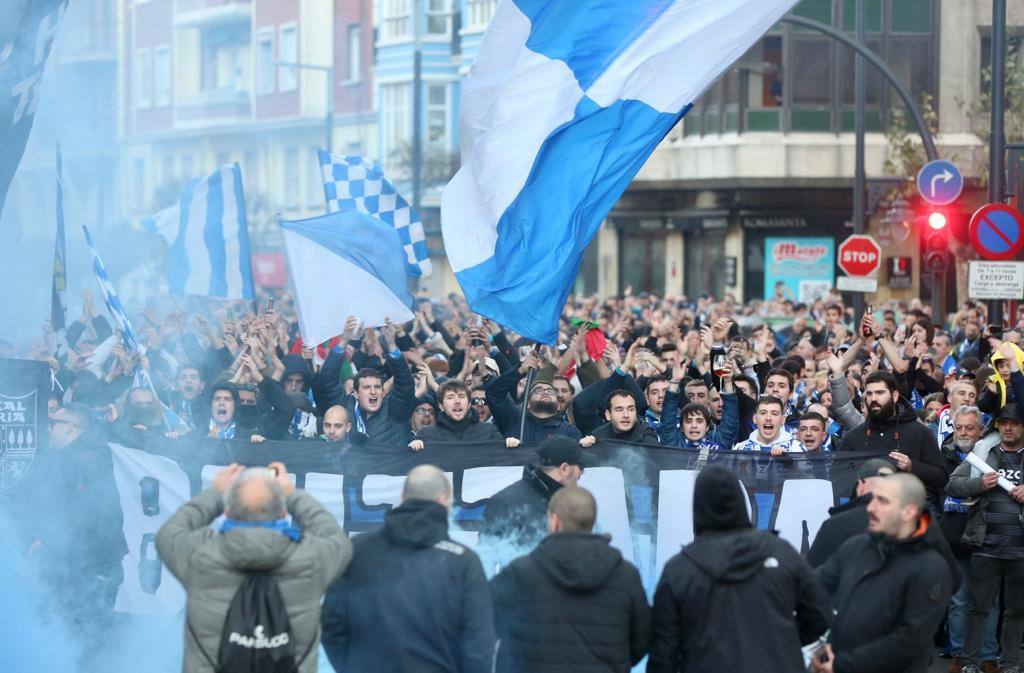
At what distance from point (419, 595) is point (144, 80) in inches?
1694

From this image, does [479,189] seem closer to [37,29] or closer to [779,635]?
[37,29]

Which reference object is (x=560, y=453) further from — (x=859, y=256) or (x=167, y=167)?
(x=167, y=167)

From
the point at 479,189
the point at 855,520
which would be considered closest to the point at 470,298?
the point at 479,189

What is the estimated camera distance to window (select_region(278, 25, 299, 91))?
49.8 meters

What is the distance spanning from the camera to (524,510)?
7098mm

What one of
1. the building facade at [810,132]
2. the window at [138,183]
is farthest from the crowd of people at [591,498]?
the window at [138,183]

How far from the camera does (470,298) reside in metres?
8.61

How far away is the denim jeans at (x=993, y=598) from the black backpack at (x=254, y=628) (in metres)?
4.94

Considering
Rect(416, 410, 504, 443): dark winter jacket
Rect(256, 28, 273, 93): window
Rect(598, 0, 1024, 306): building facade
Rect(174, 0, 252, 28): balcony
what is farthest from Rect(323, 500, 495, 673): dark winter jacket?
Rect(174, 0, 252, 28): balcony

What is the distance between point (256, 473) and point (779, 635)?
6.01 ft

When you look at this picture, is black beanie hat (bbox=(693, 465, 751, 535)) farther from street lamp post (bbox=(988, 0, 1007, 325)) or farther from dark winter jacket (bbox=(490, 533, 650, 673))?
street lamp post (bbox=(988, 0, 1007, 325))

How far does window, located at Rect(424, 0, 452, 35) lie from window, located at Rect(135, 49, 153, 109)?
7.43 meters

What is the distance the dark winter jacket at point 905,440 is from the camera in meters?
8.80

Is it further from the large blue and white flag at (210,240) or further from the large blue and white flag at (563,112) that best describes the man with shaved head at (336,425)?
the large blue and white flag at (210,240)
